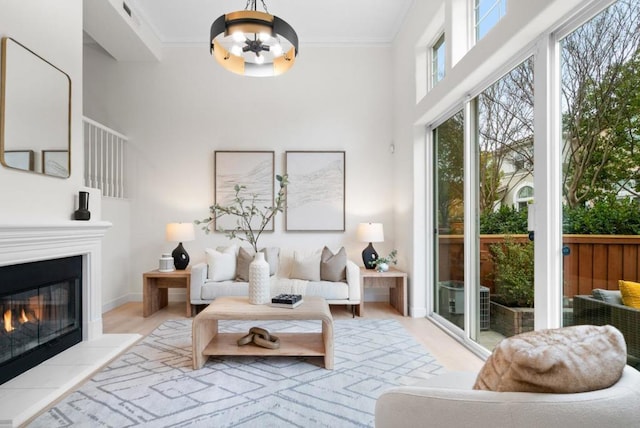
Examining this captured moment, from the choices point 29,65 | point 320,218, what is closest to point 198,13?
point 29,65

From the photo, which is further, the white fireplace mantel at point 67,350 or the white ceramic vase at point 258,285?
the white ceramic vase at point 258,285

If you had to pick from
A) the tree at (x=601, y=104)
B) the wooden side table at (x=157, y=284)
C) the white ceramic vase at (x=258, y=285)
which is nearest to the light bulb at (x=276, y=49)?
the white ceramic vase at (x=258, y=285)

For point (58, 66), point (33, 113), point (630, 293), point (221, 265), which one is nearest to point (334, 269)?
point (221, 265)

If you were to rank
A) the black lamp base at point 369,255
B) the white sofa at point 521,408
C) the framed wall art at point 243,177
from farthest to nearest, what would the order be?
the framed wall art at point 243,177 → the black lamp base at point 369,255 → the white sofa at point 521,408

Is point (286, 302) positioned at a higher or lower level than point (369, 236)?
lower

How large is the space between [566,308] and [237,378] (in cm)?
204

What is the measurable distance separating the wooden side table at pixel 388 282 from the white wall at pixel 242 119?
672mm

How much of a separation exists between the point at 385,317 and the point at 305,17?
11.8ft

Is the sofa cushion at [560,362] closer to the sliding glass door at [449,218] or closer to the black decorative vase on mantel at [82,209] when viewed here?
the sliding glass door at [449,218]

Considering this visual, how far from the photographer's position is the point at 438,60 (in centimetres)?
391

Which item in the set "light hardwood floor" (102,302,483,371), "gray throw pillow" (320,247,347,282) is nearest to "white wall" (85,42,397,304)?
"gray throw pillow" (320,247,347,282)

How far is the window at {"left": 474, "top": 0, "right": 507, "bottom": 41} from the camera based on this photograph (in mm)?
2670

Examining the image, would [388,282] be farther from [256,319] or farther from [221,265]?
[256,319]

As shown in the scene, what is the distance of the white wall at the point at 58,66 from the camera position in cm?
248
